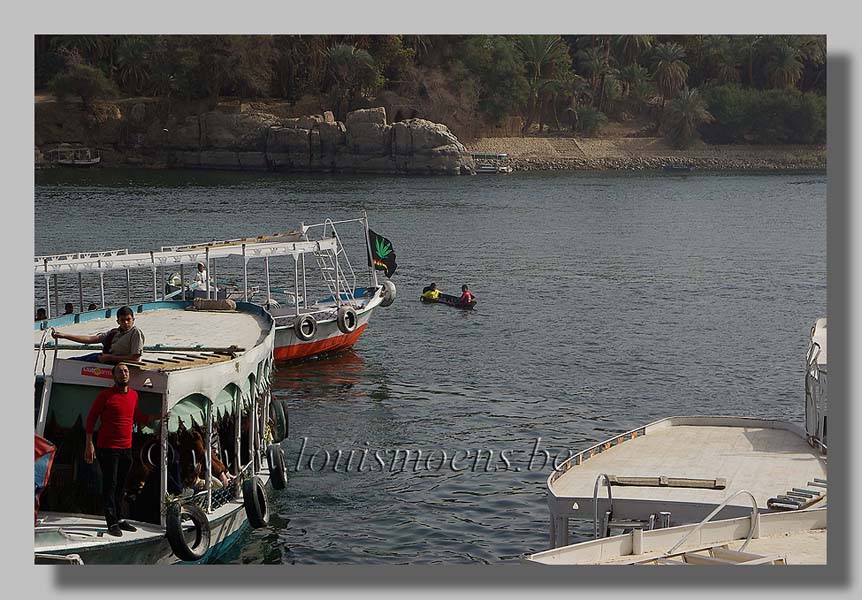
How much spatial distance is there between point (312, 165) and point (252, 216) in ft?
63.5

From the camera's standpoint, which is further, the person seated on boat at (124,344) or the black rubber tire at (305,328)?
the black rubber tire at (305,328)

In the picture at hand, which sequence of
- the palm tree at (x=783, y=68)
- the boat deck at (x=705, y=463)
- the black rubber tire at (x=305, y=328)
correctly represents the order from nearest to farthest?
the boat deck at (x=705, y=463) < the black rubber tire at (x=305, y=328) < the palm tree at (x=783, y=68)

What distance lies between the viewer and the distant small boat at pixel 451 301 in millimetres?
37094

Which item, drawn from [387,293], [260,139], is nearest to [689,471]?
[387,293]

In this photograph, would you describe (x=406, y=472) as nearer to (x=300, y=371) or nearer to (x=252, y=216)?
(x=300, y=371)

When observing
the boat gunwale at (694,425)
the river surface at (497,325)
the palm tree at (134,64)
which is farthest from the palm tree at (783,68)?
the boat gunwale at (694,425)

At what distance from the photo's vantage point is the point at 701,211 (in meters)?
58.8

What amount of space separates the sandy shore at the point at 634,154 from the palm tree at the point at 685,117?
0.62 meters

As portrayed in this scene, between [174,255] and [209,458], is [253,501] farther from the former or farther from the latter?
[174,255]

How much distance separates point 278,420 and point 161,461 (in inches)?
246

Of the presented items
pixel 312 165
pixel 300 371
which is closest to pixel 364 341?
pixel 300 371

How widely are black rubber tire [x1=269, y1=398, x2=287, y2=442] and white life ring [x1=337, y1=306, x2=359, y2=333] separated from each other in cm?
967

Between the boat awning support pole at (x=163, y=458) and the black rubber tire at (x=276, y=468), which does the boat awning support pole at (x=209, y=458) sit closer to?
the boat awning support pole at (x=163, y=458)

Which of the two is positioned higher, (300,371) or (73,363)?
(73,363)
